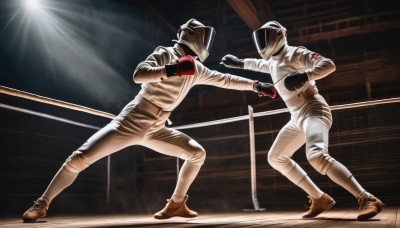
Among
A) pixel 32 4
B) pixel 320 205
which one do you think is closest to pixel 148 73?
pixel 320 205

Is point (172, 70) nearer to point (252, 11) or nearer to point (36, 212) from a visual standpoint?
point (36, 212)

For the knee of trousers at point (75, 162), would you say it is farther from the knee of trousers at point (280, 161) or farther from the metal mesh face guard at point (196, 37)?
the knee of trousers at point (280, 161)

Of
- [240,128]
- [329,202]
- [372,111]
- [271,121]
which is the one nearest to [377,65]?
[372,111]

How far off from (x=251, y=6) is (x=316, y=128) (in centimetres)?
373

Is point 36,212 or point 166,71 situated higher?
point 166,71

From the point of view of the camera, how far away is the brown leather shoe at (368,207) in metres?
2.14

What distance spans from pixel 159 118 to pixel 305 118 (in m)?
1.10

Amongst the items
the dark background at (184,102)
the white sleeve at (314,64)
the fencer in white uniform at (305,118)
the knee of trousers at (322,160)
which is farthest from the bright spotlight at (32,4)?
the knee of trousers at (322,160)

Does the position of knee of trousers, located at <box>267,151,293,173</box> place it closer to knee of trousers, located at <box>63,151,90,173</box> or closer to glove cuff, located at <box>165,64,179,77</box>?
glove cuff, located at <box>165,64,179,77</box>

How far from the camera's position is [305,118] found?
254cm

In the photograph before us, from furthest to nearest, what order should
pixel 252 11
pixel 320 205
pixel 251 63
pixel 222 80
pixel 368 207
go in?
pixel 252 11 → pixel 251 63 → pixel 222 80 → pixel 320 205 → pixel 368 207

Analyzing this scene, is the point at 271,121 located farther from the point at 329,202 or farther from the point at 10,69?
the point at 10,69

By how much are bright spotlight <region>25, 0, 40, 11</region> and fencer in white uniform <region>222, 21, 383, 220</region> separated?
4.55 metres

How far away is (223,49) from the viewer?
8.61m
